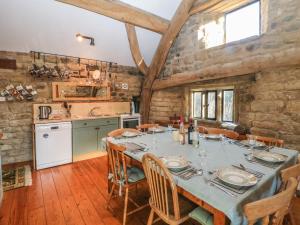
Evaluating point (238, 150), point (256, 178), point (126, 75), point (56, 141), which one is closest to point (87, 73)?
point (126, 75)

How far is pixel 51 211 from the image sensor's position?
2.15 meters

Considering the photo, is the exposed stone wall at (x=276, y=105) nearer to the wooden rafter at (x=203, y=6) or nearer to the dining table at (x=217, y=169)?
the dining table at (x=217, y=169)

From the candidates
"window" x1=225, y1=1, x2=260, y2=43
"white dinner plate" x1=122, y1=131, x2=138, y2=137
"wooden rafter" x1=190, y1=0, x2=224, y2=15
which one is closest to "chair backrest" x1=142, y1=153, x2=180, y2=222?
"white dinner plate" x1=122, y1=131, x2=138, y2=137

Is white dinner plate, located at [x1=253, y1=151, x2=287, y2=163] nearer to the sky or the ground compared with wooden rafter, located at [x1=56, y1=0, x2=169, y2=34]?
nearer to the ground

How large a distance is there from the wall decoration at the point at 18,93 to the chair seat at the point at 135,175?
9.06ft

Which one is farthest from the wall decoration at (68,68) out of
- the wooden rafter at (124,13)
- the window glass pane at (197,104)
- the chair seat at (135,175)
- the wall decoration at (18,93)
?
the chair seat at (135,175)

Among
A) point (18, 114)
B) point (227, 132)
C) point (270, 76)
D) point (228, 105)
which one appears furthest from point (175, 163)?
point (18, 114)

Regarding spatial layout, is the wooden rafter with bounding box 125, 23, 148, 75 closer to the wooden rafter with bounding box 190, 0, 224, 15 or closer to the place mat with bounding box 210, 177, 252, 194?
the wooden rafter with bounding box 190, 0, 224, 15

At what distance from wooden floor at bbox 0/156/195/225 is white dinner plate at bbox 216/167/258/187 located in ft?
3.84

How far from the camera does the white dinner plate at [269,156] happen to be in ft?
5.10

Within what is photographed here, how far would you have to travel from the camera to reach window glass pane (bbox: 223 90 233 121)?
3.57m

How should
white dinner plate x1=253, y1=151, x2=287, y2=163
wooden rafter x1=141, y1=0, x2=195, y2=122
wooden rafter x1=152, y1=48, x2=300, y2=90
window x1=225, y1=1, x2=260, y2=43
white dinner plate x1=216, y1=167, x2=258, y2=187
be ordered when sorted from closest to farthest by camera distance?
white dinner plate x1=216, y1=167, x2=258, y2=187
white dinner plate x1=253, y1=151, x2=287, y2=163
wooden rafter x1=152, y1=48, x2=300, y2=90
window x1=225, y1=1, x2=260, y2=43
wooden rafter x1=141, y1=0, x2=195, y2=122

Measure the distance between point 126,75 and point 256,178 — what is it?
4.23m

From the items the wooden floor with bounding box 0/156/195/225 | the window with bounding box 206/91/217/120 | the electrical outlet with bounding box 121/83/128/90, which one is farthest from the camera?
the electrical outlet with bounding box 121/83/128/90
